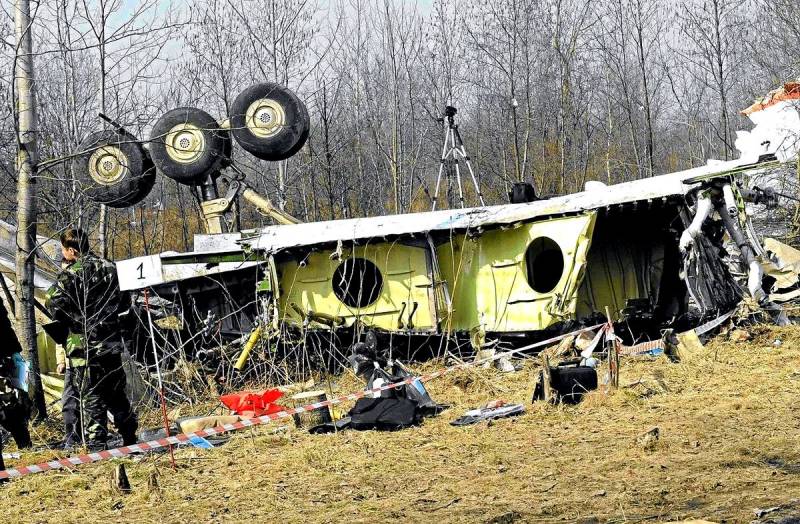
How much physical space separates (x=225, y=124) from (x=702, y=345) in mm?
7417

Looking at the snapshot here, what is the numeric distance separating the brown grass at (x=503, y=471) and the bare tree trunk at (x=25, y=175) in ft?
6.16

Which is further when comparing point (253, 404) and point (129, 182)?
point (129, 182)

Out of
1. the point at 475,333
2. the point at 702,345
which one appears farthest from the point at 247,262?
the point at 702,345

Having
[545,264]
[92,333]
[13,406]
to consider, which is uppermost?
[545,264]

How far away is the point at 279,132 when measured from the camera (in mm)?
14109

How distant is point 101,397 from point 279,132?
7278 mm

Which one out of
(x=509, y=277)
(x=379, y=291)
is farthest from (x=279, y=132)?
(x=509, y=277)

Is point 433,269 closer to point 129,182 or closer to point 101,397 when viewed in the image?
point 129,182

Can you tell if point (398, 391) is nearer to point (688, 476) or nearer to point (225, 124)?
point (688, 476)

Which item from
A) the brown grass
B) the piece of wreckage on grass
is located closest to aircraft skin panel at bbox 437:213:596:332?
the piece of wreckage on grass

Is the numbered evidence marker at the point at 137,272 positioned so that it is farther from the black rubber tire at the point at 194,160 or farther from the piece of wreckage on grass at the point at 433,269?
the black rubber tire at the point at 194,160

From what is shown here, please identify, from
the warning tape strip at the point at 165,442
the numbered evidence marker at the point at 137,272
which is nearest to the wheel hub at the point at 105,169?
the numbered evidence marker at the point at 137,272

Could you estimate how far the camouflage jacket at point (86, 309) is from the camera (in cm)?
749

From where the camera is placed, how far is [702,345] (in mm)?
10875
